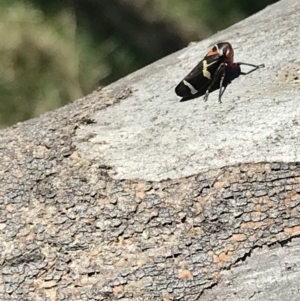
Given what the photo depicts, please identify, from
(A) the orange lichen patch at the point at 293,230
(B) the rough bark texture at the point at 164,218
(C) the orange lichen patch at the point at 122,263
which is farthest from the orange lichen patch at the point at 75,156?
(A) the orange lichen patch at the point at 293,230

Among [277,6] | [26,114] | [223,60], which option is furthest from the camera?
[26,114]

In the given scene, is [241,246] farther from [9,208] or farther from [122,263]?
[9,208]

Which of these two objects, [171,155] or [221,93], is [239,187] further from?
[221,93]

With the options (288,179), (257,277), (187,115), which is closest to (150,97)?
(187,115)

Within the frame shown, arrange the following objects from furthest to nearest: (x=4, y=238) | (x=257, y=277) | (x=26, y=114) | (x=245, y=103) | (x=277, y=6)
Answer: (x=26, y=114)
(x=277, y=6)
(x=245, y=103)
(x=4, y=238)
(x=257, y=277)

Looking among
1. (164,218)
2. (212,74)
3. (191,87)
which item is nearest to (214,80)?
(212,74)

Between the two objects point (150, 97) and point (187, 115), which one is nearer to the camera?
point (187, 115)
